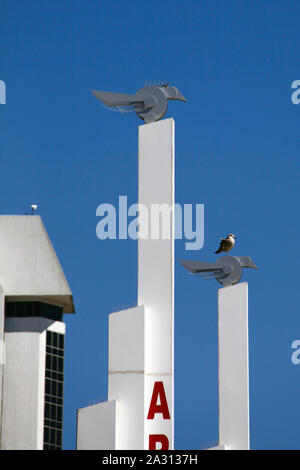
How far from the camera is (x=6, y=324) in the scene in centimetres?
6700

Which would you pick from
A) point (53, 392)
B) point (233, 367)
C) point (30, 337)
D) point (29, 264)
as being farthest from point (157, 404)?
point (29, 264)

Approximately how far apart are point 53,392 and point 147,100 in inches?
767

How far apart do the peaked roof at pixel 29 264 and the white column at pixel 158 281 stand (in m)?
14.2

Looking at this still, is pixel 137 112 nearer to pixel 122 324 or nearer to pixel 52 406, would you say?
pixel 122 324

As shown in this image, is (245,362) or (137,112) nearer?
(137,112)

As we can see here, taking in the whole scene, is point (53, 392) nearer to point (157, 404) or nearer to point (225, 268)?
point (225, 268)

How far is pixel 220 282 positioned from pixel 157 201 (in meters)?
12.1

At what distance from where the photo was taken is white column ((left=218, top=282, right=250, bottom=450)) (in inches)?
2426

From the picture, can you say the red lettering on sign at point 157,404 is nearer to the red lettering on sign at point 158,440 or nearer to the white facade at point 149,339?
the white facade at point 149,339

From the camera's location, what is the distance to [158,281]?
53125 millimetres

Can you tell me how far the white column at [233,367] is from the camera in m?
61.6
